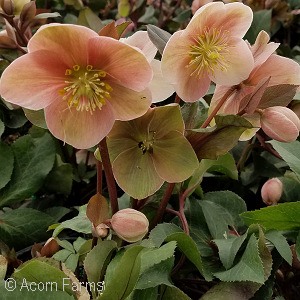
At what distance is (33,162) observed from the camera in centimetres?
81

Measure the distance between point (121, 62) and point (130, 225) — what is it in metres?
0.16

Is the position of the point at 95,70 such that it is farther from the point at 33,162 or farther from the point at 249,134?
the point at 33,162

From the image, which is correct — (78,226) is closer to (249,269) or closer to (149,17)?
(249,269)

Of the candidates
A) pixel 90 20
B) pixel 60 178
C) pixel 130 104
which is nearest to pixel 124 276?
pixel 130 104

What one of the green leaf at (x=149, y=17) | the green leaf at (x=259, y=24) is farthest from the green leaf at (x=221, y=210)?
the green leaf at (x=149, y=17)

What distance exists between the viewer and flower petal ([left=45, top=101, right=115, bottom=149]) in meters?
0.52

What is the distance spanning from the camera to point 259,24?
3.57 ft

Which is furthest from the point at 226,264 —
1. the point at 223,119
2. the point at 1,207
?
the point at 1,207

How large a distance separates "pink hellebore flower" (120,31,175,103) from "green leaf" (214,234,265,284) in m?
0.17

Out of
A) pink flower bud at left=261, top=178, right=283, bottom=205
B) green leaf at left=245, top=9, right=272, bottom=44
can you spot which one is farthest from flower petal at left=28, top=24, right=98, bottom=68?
green leaf at left=245, top=9, right=272, bottom=44

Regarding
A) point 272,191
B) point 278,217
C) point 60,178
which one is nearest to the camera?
point 278,217

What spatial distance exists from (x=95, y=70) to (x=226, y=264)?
24 cm

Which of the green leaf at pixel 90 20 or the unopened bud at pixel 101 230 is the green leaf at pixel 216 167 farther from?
the green leaf at pixel 90 20

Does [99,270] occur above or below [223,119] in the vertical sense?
below
